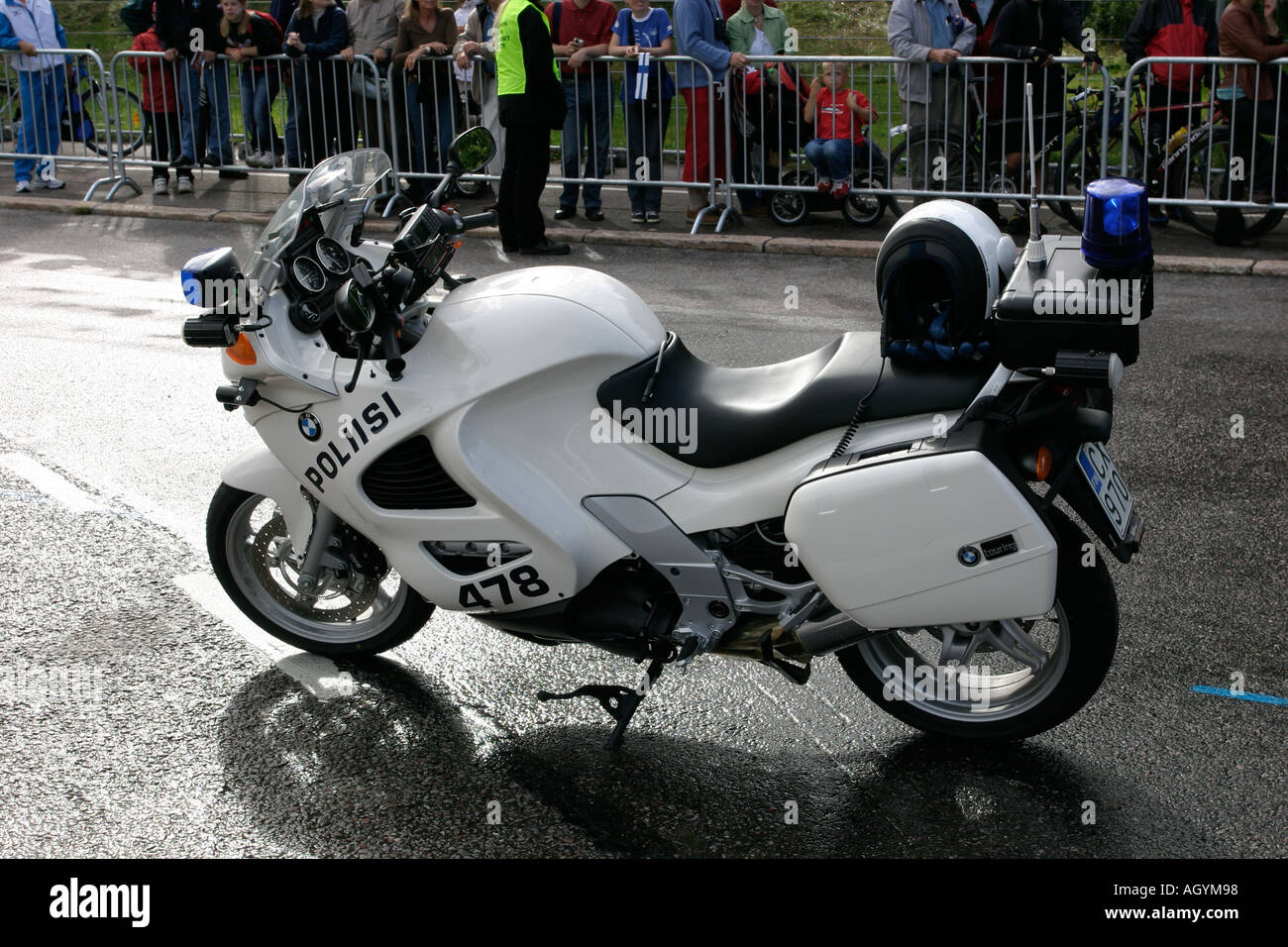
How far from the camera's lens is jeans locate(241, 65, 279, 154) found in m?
13.3

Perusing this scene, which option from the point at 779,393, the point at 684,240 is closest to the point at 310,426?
the point at 779,393

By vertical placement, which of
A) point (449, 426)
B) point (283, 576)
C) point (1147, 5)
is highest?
point (1147, 5)

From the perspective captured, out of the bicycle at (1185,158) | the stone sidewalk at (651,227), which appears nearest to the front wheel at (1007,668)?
the stone sidewalk at (651,227)

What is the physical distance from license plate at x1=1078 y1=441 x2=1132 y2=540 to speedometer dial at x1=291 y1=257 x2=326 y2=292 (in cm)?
210

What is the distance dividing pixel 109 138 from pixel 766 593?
11.4 m

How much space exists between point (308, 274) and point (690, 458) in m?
1.20

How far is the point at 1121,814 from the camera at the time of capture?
12.5ft

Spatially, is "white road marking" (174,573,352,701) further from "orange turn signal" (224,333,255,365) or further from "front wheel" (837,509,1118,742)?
"front wheel" (837,509,1118,742)

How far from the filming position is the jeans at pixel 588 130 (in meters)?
12.0

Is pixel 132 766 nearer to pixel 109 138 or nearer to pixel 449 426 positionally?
pixel 449 426
